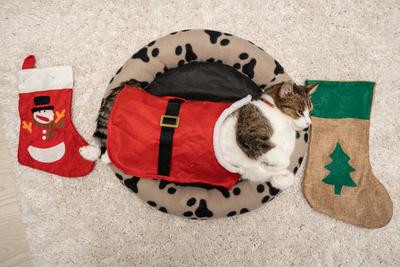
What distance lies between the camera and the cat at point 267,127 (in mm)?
947

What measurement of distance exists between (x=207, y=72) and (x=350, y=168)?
72 centimetres

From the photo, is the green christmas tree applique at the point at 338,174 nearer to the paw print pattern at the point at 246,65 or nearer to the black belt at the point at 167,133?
the paw print pattern at the point at 246,65

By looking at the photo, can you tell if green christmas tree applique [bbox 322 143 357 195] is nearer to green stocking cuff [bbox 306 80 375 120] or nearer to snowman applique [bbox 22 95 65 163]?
green stocking cuff [bbox 306 80 375 120]

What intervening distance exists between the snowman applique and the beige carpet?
0.08 metres

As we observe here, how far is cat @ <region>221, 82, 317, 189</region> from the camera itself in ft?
3.11

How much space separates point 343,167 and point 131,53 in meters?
1.03

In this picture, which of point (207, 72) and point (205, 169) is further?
point (207, 72)

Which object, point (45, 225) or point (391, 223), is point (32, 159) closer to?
→ point (45, 225)

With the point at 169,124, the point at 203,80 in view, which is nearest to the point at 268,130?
the point at 169,124

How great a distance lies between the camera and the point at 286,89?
95cm

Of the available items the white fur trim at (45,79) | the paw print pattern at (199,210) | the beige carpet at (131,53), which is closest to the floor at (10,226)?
the beige carpet at (131,53)

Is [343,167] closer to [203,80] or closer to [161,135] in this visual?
[203,80]

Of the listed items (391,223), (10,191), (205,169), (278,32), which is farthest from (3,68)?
(391,223)

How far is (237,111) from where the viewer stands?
984 mm
